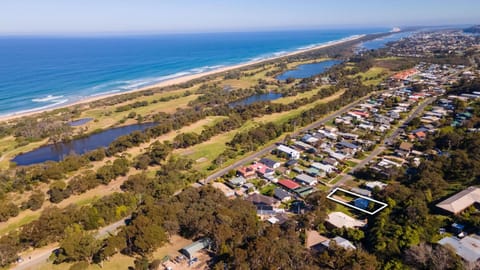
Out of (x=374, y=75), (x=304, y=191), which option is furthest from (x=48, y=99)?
(x=374, y=75)

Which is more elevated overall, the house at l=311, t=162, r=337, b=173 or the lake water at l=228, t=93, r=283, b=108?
the house at l=311, t=162, r=337, b=173

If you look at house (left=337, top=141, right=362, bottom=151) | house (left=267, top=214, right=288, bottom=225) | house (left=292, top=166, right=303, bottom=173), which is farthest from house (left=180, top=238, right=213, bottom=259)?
house (left=337, top=141, right=362, bottom=151)

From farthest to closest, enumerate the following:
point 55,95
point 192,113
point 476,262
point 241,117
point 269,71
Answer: point 269,71 < point 55,95 < point 192,113 < point 241,117 < point 476,262

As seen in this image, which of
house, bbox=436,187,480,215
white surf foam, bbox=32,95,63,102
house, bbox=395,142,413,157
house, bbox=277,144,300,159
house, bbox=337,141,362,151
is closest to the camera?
house, bbox=436,187,480,215

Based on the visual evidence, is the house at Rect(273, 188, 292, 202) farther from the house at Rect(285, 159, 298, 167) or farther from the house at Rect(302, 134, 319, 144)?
the house at Rect(302, 134, 319, 144)

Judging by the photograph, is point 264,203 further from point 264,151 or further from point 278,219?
point 264,151

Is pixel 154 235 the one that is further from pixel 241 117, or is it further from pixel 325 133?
pixel 241 117

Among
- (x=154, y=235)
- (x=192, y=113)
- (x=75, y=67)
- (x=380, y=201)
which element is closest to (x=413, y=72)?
(x=192, y=113)

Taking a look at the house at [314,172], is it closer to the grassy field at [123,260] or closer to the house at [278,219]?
the house at [278,219]
